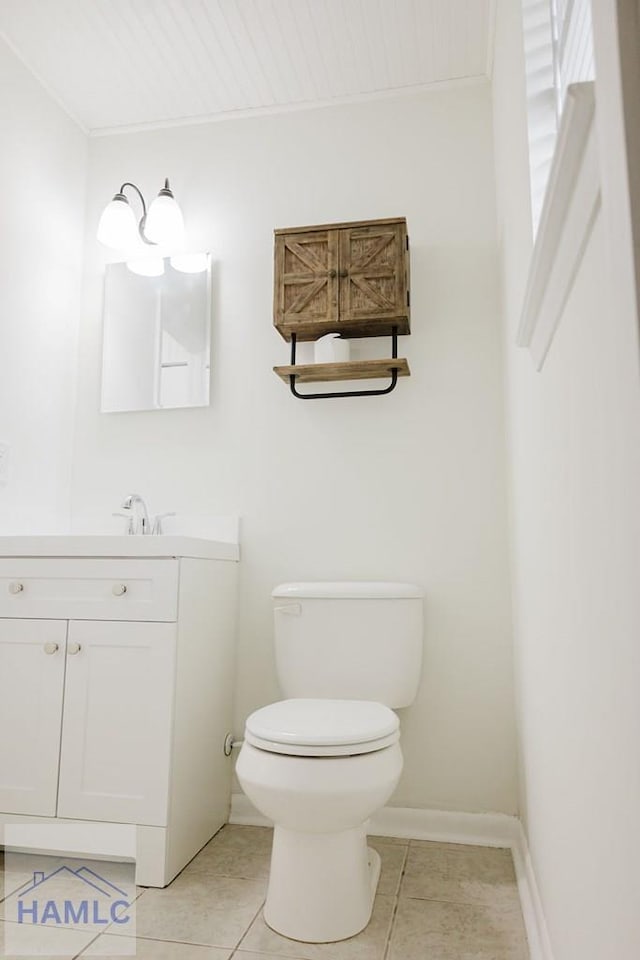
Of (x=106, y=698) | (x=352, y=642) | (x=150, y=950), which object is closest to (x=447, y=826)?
(x=352, y=642)

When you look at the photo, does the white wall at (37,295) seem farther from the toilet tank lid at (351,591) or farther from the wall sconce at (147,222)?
the toilet tank lid at (351,591)

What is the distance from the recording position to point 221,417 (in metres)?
2.31

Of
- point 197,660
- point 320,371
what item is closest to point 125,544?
A: point 197,660

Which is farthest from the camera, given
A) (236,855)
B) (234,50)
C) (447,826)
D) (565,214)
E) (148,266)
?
(148,266)

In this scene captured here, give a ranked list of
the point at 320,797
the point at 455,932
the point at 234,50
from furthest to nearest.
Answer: the point at 234,50 < the point at 455,932 < the point at 320,797

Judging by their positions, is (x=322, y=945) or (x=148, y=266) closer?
(x=322, y=945)

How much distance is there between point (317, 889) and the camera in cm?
144

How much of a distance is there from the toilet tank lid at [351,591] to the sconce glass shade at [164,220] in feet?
4.12

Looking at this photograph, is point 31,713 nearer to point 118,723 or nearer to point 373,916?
point 118,723

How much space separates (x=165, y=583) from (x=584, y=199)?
1322mm

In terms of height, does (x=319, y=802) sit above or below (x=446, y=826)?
above

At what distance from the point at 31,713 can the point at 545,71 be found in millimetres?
1891

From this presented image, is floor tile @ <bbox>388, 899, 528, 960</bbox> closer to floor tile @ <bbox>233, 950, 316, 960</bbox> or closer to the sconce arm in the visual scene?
floor tile @ <bbox>233, 950, 316, 960</bbox>

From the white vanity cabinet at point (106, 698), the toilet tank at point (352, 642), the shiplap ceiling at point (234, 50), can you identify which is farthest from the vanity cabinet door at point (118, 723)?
the shiplap ceiling at point (234, 50)
